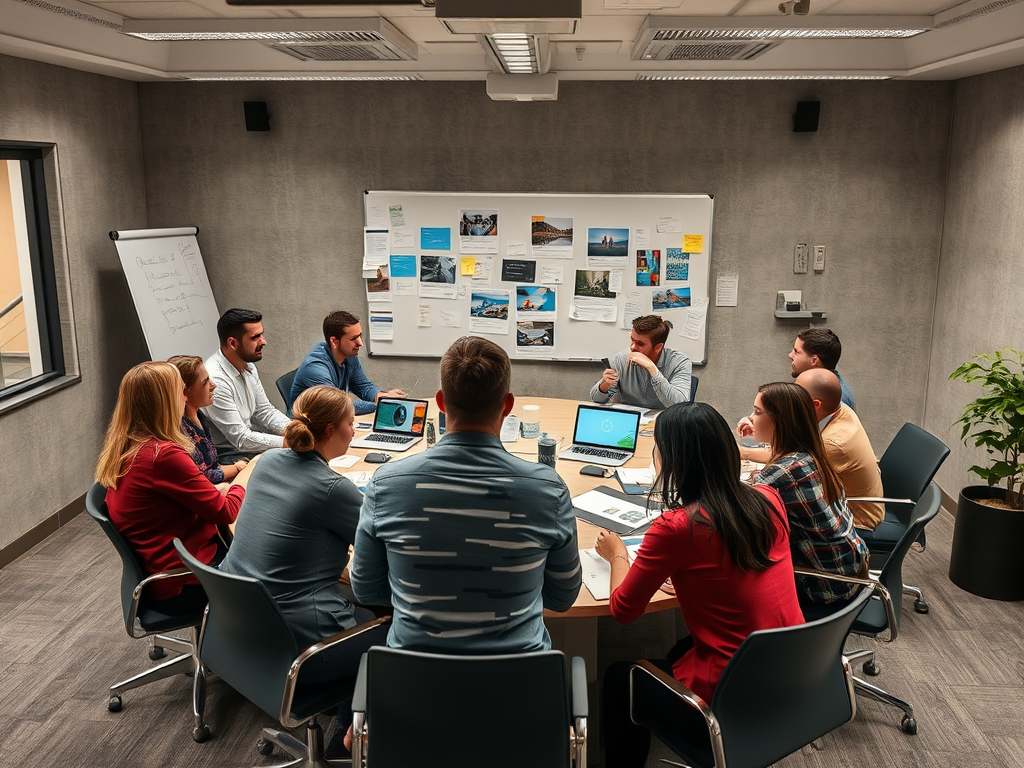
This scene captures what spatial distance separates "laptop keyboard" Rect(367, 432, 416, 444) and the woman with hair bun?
1550 millimetres

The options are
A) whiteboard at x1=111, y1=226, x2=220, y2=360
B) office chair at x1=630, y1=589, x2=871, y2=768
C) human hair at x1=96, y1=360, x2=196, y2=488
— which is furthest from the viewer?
whiteboard at x1=111, y1=226, x2=220, y2=360

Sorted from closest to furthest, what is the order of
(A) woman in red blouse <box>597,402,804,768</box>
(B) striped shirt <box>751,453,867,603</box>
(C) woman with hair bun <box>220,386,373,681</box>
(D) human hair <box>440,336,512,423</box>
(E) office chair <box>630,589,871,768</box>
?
(D) human hair <box>440,336,512,423</box> < (E) office chair <box>630,589,871,768</box> < (A) woman in red blouse <box>597,402,804,768</box> < (C) woman with hair bun <box>220,386,373,681</box> < (B) striped shirt <box>751,453,867,603</box>

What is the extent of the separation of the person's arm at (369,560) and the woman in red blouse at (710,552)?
655 mm

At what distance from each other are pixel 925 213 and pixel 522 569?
4.87m

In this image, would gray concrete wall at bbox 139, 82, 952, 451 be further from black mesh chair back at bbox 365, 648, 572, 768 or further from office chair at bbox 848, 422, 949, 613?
black mesh chair back at bbox 365, 648, 572, 768

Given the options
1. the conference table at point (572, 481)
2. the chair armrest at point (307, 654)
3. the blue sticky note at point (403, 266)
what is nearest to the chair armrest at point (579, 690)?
the conference table at point (572, 481)

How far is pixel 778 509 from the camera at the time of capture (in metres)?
2.29

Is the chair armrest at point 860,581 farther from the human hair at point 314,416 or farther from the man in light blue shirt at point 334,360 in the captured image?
the man in light blue shirt at point 334,360

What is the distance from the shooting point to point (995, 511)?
4035mm

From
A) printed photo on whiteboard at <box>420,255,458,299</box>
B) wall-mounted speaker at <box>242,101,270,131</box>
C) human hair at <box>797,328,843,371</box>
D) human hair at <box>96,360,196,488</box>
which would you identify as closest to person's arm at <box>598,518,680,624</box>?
human hair at <box>96,360,196,488</box>

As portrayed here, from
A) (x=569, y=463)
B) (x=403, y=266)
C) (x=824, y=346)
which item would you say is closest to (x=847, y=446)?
(x=824, y=346)

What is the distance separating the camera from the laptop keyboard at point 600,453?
3846 millimetres

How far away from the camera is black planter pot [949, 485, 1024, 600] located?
4035mm

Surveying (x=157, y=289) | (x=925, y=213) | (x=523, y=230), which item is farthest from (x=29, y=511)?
(x=925, y=213)
